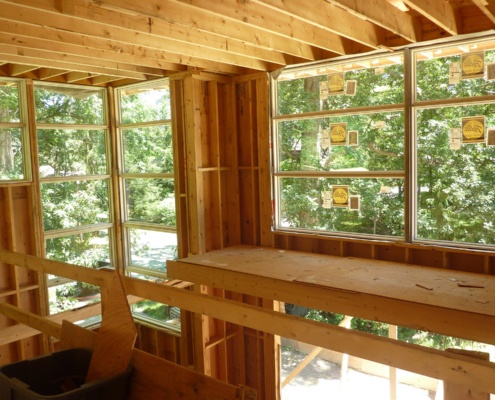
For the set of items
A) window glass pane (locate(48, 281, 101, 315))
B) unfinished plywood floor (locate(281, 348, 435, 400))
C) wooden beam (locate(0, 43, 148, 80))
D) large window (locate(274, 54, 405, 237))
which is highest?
wooden beam (locate(0, 43, 148, 80))

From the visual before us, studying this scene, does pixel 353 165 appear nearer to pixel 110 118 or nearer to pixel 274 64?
pixel 274 64

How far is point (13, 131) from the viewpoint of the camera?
21.9 feet

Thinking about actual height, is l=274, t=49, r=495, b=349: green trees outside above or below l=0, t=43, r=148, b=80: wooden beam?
below

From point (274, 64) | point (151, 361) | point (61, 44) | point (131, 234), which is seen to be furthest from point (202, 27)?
point (131, 234)

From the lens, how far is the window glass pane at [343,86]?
19.0ft

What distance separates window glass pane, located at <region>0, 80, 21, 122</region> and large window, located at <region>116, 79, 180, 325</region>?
1559mm

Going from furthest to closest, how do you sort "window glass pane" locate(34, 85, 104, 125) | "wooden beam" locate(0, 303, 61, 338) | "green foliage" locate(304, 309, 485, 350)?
"green foliage" locate(304, 309, 485, 350), "window glass pane" locate(34, 85, 104, 125), "wooden beam" locate(0, 303, 61, 338)

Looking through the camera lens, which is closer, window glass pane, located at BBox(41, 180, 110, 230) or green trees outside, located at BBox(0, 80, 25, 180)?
green trees outside, located at BBox(0, 80, 25, 180)

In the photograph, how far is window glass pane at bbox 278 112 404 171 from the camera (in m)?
5.92

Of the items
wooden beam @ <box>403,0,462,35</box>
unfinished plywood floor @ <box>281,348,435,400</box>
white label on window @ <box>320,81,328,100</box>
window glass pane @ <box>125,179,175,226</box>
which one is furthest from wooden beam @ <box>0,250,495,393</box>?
unfinished plywood floor @ <box>281,348,435,400</box>

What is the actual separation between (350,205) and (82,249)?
4173 mm

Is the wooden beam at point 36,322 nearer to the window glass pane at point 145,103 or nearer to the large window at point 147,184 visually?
the large window at point 147,184

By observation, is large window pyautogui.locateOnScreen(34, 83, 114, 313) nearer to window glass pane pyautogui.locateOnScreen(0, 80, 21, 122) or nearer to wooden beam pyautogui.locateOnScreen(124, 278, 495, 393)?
window glass pane pyautogui.locateOnScreen(0, 80, 21, 122)

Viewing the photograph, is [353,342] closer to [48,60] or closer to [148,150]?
[48,60]
